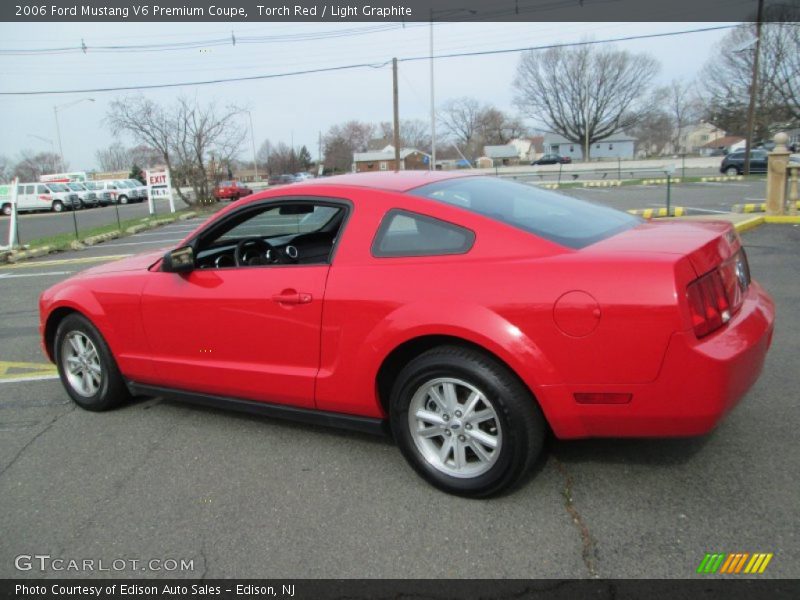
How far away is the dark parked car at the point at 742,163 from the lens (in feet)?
104

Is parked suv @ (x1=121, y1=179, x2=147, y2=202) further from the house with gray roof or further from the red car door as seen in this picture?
the house with gray roof

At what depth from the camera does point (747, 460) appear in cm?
301

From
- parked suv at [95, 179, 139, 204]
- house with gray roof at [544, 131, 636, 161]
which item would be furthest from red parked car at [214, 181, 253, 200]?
house with gray roof at [544, 131, 636, 161]

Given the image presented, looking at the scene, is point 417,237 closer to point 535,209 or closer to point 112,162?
point 535,209

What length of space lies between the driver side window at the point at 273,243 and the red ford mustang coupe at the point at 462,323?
30 millimetres

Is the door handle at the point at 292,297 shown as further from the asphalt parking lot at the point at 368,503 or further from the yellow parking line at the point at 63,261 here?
the yellow parking line at the point at 63,261

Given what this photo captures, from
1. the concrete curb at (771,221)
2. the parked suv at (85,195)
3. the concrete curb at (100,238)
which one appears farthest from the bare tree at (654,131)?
the concrete curb at (100,238)

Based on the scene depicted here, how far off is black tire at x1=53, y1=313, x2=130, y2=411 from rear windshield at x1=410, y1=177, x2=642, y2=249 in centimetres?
248

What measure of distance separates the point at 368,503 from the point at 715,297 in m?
1.86

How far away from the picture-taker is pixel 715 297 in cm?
260

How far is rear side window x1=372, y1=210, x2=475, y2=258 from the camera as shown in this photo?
289 centimetres

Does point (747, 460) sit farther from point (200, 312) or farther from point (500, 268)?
point (200, 312)

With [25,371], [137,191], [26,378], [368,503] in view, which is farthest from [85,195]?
[368,503]

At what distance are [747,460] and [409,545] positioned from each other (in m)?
1.78
